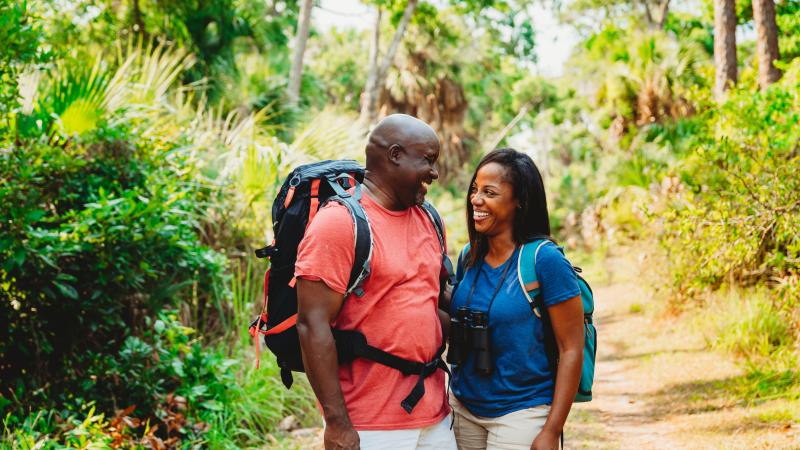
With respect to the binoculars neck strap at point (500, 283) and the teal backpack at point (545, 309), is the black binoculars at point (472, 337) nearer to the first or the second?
the binoculars neck strap at point (500, 283)

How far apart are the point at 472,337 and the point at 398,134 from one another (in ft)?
2.49

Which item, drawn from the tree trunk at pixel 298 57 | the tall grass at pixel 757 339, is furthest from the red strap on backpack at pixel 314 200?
the tree trunk at pixel 298 57

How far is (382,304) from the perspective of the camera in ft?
8.00

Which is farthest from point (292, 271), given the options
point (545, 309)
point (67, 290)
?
point (67, 290)

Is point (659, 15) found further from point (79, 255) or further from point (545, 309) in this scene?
point (545, 309)

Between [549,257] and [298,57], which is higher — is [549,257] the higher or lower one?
the lower one

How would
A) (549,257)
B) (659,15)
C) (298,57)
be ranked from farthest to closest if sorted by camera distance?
(659,15) < (298,57) < (549,257)

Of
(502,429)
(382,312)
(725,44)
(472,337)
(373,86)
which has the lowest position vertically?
(502,429)

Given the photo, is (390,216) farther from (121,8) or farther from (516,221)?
(121,8)

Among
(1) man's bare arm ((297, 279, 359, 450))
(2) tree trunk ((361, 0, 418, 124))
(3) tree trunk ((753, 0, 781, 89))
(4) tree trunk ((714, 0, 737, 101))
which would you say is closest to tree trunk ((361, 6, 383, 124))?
(2) tree trunk ((361, 0, 418, 124))

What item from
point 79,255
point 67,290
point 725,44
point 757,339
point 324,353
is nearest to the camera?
point 324,353

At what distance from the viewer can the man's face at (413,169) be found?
249 centimetres

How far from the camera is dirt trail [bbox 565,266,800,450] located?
A: 5.55 meters

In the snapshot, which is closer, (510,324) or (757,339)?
(510,324)
